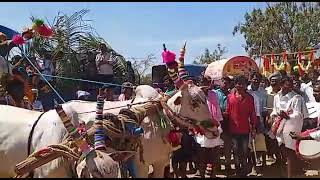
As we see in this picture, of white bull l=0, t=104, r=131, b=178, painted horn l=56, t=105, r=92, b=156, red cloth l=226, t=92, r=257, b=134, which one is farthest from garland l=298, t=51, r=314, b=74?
painted horn l=56, t=105, r=92, b=156

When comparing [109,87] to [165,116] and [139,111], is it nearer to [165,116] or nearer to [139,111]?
[165,116]

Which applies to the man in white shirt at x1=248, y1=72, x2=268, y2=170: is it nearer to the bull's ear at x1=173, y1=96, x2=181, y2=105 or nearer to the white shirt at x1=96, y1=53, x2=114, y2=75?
the bull's ear at x1=173, y1=96, x2=181, y2=105

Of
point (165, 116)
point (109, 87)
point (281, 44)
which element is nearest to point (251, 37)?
point (281, 44)

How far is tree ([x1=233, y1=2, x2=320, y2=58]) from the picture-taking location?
29.3 m

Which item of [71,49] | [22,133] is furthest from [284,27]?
[22,133]

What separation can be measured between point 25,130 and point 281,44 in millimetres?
26596

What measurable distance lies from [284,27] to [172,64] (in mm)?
24643

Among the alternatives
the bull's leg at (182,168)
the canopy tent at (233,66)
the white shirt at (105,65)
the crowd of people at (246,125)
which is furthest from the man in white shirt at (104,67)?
the canopy tent at (233,66)

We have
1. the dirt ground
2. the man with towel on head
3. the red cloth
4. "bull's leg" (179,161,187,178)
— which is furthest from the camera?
the dirt ground

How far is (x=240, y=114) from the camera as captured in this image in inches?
351

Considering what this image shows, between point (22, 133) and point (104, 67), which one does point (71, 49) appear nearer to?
point (104, 67)

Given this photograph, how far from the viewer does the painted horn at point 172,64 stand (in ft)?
22.5

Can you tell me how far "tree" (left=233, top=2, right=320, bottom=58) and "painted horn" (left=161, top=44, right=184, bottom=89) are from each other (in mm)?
22836

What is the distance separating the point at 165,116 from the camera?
689 cm
